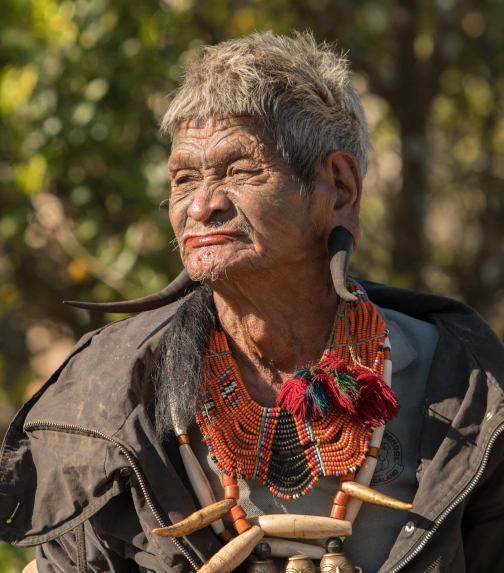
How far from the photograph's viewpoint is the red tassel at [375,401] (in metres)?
2.46

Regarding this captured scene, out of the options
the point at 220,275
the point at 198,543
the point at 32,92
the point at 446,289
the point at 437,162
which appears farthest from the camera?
the point at 446,289

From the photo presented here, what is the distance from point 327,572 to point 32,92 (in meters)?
2.77

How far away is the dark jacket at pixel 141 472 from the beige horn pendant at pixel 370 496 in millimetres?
64

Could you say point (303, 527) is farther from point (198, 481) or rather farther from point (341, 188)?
point (341, 188)

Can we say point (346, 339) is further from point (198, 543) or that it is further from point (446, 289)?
point (446, 289)

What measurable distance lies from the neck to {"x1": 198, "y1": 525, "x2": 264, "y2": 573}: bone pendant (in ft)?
1.37

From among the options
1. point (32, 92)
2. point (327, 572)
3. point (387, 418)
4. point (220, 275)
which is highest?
point (32, 92)

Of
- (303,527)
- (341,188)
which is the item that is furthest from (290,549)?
(341,188)

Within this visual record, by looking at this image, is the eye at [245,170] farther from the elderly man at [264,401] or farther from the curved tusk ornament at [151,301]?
the curved tusk ornament at [151,301]

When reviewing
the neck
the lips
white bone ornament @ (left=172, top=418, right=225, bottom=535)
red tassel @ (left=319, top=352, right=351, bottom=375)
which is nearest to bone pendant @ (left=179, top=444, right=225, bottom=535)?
white bone ornament @ (left=172, top=418, right=225, bottom=535)

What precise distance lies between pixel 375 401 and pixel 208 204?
729 mm

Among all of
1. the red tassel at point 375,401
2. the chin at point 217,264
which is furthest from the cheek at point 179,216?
the red tassel at point 375,401

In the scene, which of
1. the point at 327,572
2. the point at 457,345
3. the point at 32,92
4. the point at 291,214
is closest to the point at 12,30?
the point at 32,92

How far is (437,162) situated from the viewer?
5137mm
